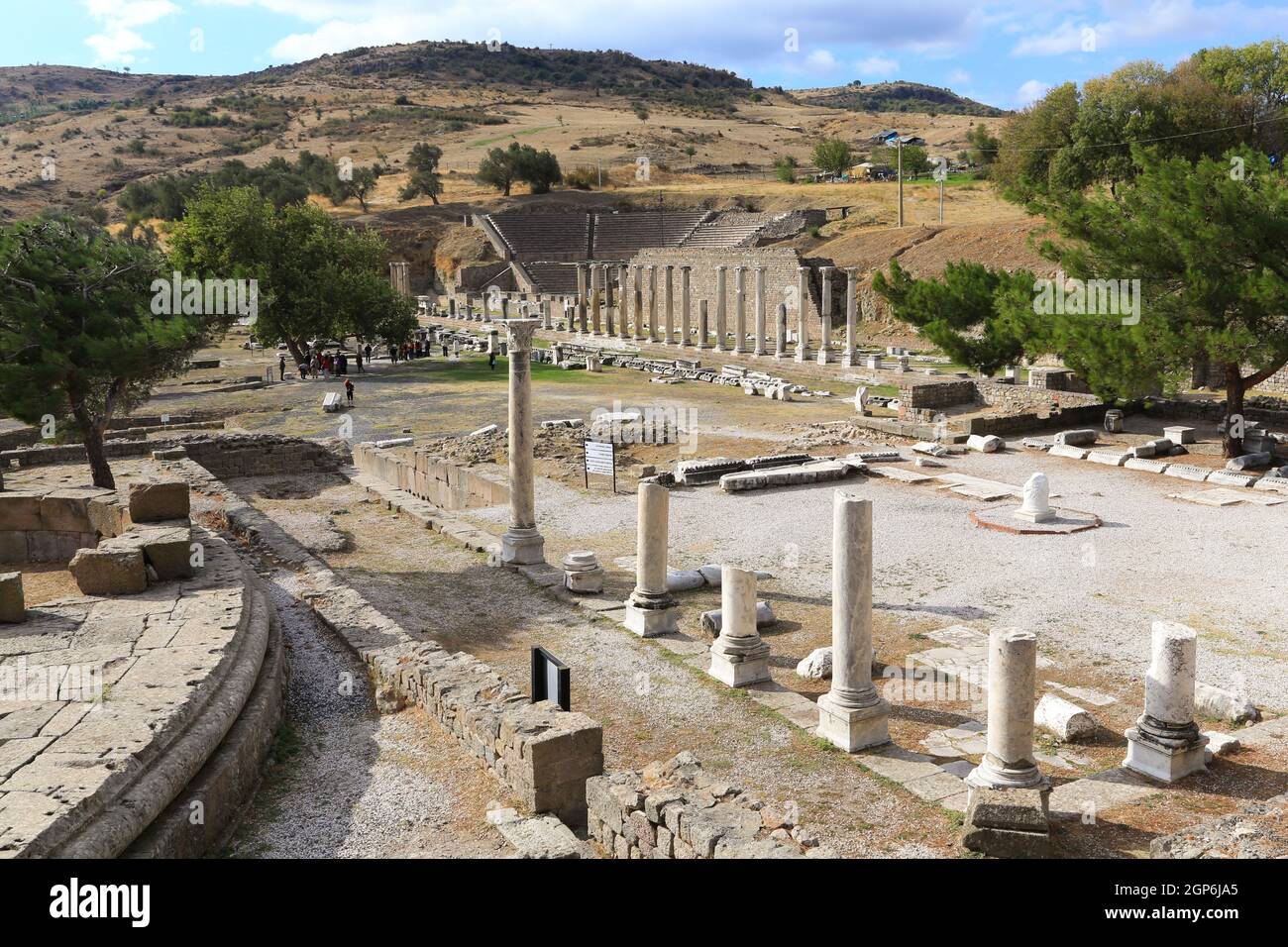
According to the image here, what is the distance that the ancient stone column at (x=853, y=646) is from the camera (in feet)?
27.6

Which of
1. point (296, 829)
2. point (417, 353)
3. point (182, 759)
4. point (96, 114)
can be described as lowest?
point (296, 829)

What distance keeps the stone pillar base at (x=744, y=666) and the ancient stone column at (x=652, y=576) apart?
5.12 ft

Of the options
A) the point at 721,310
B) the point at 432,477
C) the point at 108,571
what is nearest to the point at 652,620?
the point at 108,571

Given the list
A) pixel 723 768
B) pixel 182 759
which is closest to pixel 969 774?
pixel 723 768

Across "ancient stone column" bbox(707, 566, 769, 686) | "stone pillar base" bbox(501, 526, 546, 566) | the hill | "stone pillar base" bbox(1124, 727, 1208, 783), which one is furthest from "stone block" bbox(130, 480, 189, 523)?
the hill

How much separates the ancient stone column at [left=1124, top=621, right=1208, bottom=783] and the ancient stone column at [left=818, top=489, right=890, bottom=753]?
75.2 inches

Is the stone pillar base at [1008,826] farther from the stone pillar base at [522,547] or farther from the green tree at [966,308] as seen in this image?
the green tree at [966,308]

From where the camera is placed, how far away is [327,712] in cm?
958

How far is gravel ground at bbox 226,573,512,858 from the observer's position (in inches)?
275

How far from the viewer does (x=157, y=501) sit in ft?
39.5

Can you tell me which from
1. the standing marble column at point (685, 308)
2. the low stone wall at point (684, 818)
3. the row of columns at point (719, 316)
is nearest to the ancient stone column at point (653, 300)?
the row of columns at point (719, 316)

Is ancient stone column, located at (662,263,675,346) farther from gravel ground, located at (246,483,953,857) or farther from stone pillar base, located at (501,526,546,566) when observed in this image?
stone pillar base, located at (501,526,546,566)
